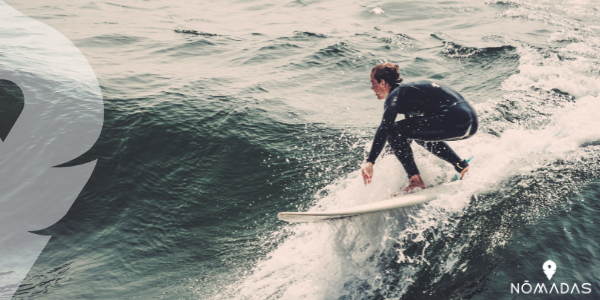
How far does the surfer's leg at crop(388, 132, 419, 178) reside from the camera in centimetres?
466

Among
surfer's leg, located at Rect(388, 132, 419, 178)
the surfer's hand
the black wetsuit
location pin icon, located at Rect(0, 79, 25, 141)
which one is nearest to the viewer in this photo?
the surfer's hand

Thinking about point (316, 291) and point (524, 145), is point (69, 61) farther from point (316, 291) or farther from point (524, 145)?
point (524, 145)

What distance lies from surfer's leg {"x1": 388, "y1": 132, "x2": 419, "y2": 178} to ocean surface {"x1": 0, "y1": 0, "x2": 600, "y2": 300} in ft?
1.55

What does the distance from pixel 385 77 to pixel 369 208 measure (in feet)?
5.29

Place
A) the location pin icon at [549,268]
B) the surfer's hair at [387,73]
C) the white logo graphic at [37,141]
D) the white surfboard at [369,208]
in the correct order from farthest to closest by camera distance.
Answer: the white logo graphic at [37,141]
the surfer's hair at [387,73]
the white surfboard at [369,208]
the location pin icon at [549,268]

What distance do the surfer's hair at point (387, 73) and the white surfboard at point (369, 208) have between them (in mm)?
1390

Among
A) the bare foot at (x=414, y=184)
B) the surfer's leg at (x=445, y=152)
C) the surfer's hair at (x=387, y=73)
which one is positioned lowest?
the bare foot at (x=414, y=184)

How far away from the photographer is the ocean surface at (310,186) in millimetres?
3965

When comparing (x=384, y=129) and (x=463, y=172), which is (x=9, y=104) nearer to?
(x=384, y=129)

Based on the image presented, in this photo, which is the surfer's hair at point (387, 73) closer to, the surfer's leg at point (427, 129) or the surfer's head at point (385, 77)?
the surfer's head at point (385, 77)

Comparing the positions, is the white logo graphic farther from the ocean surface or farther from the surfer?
the surfer

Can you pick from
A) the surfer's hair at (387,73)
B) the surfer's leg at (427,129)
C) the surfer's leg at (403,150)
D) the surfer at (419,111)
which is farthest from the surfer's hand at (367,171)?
the surfer's hair at (387,73)

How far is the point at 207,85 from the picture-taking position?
373 inches

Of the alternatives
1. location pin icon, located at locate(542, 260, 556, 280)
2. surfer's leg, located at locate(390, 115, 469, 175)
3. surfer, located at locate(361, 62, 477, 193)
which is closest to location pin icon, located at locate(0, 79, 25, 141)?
surfer, located at locate(361, 62, 477, 193)
